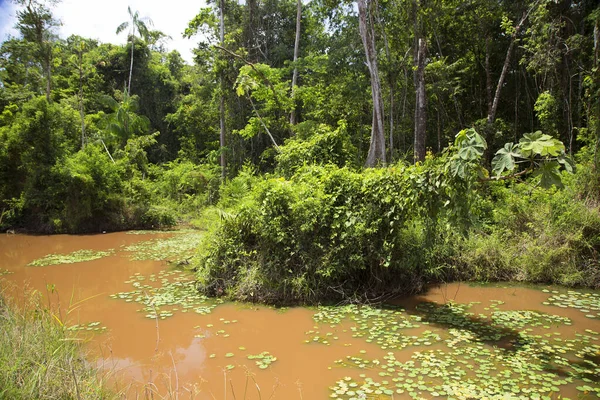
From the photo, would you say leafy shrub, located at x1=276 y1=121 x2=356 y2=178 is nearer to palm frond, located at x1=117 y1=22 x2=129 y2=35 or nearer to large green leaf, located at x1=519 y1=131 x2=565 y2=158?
large green leaf, located at x1=519 y1=131 x2=565 y2=158

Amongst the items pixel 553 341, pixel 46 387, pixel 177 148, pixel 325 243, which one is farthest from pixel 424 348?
pixel 177 148

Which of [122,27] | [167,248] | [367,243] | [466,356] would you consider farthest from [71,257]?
[122,27]

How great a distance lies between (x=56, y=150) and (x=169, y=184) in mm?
4780

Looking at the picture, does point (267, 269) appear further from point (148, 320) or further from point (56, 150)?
point (56, 150)

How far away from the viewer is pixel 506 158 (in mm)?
4219

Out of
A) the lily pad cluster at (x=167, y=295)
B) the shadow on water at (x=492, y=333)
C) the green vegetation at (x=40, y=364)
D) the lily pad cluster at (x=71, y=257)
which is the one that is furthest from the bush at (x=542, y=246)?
the lily pad cluster at (x=71, y=257)

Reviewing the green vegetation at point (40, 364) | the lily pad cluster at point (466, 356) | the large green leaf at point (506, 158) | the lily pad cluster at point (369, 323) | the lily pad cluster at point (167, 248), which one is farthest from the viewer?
the lily pad cluster at point (167, 248)

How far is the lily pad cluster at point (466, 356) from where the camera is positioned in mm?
3521

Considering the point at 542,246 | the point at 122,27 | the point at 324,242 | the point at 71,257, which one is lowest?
the point at 71,257

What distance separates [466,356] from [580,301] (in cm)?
305

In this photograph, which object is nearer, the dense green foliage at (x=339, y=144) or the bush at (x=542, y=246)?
the dense green foliage at (x=339, y=144)

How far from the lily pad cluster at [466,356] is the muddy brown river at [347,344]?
15mm

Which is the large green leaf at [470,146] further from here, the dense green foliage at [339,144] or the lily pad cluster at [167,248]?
the lily pad cluster at [167,248]

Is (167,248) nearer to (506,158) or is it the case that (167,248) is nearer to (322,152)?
(322,152)
